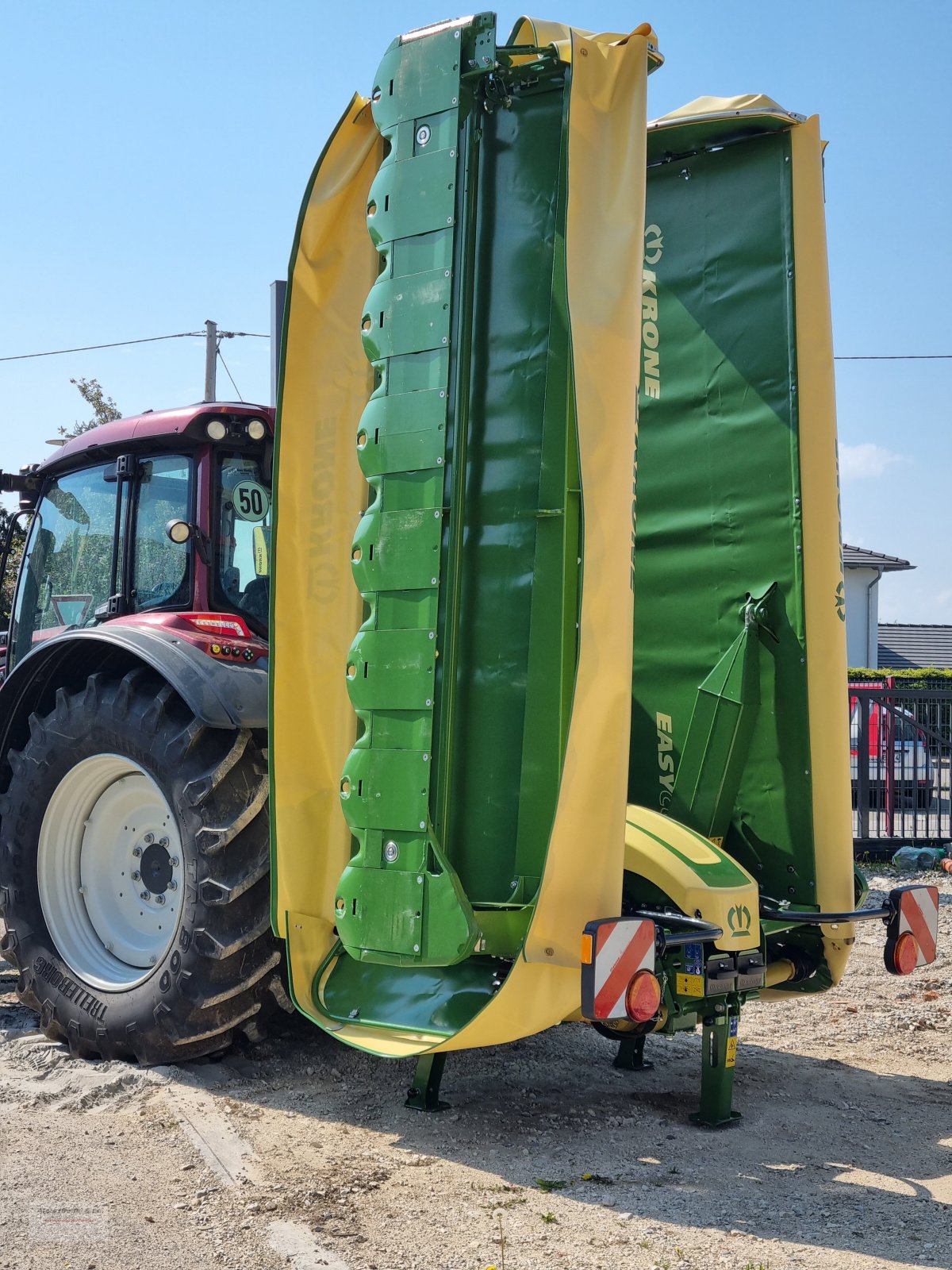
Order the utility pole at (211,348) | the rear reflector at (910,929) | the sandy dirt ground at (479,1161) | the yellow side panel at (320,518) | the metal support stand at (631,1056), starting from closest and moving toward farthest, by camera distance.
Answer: the sandy dirt ground at (479,1161)
the yellow side panel at (320,518)
the rear reflector at (910,929)
the metal support stand at (631,1056)
the utility pole at (211,348)

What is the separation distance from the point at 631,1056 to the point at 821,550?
1.95 meters

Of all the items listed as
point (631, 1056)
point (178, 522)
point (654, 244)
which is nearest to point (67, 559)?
point (178, 522)

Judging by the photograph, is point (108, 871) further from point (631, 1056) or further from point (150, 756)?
point (631, 1056)

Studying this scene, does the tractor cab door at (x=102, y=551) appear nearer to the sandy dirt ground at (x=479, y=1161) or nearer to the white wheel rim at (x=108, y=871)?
the white wheel rim at (x=108, y=871)

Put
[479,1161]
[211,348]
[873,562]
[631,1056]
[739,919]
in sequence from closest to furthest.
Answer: [479,1161] → [739,919] → [631,1056] → [211,348] → [873,562]

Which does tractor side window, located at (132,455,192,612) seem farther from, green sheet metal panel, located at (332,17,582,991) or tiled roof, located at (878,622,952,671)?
tiled roof, located at (878,622,952,671)

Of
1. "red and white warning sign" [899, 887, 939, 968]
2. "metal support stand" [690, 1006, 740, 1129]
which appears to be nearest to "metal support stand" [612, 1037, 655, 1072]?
"metal support stand" [690, 1006, 740, 1129]

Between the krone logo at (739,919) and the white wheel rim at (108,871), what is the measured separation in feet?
6.62

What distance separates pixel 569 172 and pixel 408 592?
1.21 m

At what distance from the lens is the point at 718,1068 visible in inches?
148

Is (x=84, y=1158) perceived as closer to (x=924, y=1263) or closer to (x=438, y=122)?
(x=924, y=1263)

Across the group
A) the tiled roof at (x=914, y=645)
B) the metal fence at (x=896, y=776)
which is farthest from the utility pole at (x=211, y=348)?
the tiled roof at (x=914, y=645)

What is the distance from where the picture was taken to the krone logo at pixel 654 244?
15.6ft

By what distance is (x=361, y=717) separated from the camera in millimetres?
3629
